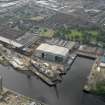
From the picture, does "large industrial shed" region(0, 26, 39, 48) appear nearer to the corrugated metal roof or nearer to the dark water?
the corrugated metal roof

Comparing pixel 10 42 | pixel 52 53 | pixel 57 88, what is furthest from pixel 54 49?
pixel 57 88

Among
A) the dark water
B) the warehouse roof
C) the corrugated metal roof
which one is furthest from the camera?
the corrugated metal roof

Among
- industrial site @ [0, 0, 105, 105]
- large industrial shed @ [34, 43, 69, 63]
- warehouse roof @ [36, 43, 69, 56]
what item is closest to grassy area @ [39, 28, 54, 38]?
industrial site @ [0, 0, 105, 105]

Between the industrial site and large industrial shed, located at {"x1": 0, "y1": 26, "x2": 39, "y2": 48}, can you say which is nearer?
the industrial site

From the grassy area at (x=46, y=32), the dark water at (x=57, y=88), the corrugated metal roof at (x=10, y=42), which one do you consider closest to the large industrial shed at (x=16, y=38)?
the corrugated metal roof at (x=10, y=42)

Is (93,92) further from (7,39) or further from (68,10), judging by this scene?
(68,10)

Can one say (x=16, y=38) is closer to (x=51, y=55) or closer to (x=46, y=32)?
(x=46, y=32)
